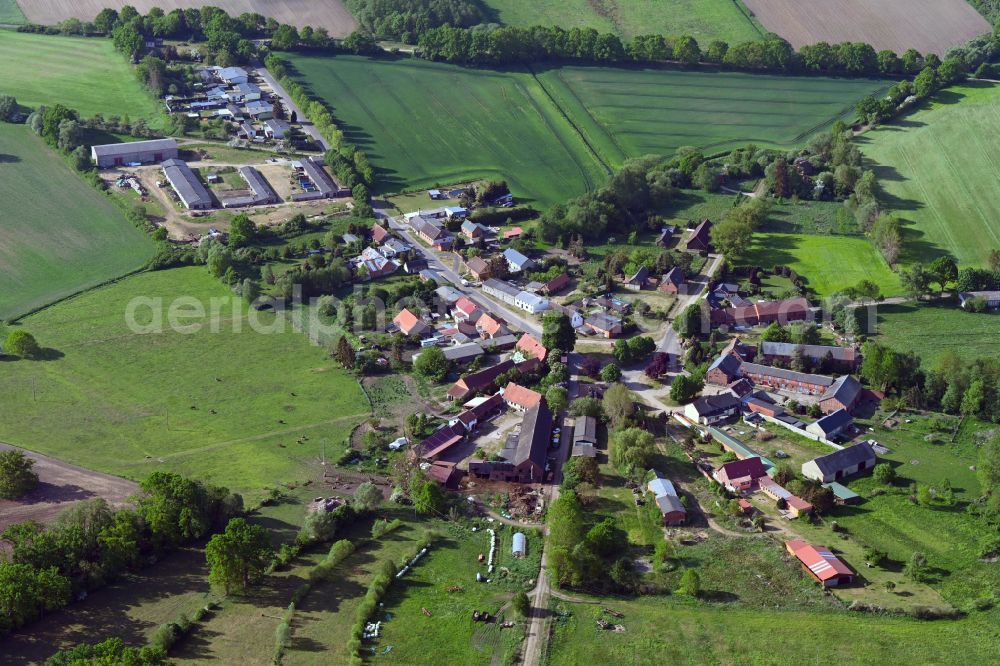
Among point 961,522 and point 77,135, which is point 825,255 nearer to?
point 961,522

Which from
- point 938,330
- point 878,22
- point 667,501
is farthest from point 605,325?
point 878,22

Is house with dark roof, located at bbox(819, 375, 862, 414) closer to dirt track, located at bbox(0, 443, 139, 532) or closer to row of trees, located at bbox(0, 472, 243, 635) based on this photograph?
row of trees, located at bbox(0, 472, 243, 635)

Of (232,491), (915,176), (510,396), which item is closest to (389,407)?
(510,396)

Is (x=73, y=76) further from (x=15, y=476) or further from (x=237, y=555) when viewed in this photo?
(x=237, y=555)

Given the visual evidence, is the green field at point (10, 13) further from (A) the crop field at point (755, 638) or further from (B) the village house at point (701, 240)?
(A) the crop field at point (755, 638)

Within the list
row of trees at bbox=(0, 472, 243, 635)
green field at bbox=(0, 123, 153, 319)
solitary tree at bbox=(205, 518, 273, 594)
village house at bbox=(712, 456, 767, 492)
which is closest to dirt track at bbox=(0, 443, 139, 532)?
row of trees at bbox=(0, 472, 243, 635)
